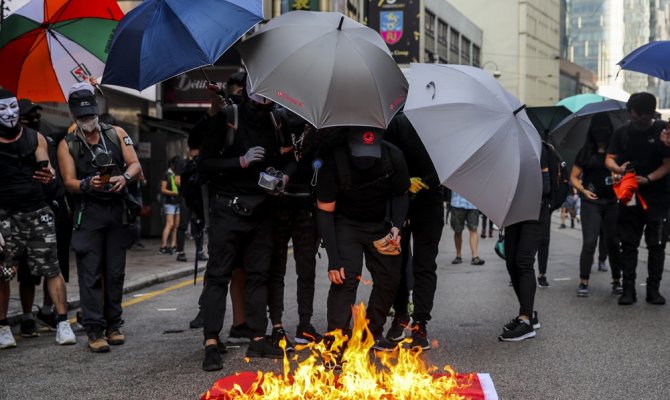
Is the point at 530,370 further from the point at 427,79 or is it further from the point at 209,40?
the point at 209,40

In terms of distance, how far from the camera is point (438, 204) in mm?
6801

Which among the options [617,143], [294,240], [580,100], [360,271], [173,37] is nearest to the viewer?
[173,37]

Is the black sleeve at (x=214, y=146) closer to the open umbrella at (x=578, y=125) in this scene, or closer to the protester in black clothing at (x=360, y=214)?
the protester in black clothing at (x=360, y=214)

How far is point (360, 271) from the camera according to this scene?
598cm

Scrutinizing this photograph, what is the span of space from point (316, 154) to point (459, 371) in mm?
1761

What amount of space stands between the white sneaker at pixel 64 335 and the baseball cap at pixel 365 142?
9.47 feet

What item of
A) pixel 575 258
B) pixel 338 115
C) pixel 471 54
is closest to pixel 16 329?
pixel 338 115

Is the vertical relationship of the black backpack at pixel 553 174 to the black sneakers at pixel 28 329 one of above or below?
above

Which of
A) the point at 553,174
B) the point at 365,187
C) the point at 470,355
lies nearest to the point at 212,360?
the point at 365,187

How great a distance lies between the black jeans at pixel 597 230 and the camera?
9727 mm

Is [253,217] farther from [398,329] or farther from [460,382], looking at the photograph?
[460,382]

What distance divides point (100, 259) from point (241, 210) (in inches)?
56.0

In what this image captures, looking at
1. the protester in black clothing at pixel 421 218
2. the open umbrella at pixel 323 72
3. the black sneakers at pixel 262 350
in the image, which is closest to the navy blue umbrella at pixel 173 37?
the open umbrella at pixel 323 72

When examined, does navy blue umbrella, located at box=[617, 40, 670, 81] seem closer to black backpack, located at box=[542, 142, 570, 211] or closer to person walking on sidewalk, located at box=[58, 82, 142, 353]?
black backpack, located at box=[542, 142, 570, 211]
